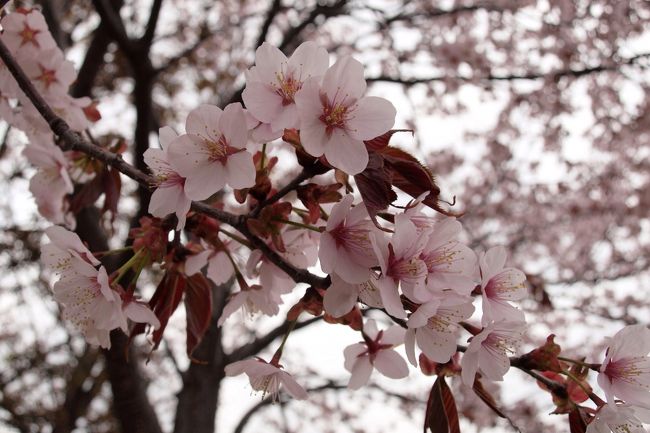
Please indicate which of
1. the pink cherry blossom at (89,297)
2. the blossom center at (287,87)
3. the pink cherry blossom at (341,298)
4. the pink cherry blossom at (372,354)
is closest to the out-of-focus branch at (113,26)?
the pink cherry blossom at (89,297)

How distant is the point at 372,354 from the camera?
42.5 inches

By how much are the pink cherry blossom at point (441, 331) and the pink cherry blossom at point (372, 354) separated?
0.80 ft

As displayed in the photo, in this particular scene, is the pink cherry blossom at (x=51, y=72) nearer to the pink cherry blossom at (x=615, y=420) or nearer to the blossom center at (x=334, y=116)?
the blossom center at (x=334, y=116)

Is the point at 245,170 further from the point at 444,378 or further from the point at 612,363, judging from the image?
the point at 612,363

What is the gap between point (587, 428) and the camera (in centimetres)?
82

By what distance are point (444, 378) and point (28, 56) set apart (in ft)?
3.95

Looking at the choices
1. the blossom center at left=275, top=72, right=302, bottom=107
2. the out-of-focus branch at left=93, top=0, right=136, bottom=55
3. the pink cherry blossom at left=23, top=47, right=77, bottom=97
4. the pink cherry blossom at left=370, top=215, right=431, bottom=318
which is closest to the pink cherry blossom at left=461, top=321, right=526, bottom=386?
the pink cherry blossom at left=370, top=215, right=431, bottom=318

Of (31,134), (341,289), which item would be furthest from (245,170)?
(31,134)

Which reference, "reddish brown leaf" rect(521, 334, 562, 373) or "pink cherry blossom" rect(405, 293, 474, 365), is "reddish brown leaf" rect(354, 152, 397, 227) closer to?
"pink cherry blossom" rect(405, 293, 474, 365)

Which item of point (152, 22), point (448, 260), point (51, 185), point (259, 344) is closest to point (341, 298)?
point (448, 260)

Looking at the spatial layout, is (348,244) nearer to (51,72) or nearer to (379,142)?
(379,142)

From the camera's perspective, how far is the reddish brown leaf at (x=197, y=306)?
3.53 ft

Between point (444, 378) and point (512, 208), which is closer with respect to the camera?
point (444, 378)

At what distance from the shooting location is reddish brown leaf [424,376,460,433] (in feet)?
2.90
